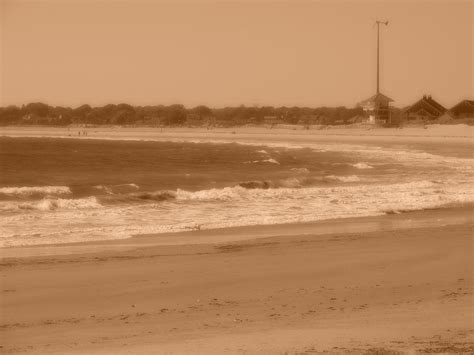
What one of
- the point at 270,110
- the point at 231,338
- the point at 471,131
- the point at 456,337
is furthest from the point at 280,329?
the point at 270,110

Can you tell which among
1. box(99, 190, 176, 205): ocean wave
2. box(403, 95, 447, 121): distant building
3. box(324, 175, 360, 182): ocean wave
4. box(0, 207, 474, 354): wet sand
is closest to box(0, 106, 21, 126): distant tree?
box(403, 95, 447, 121): distant building

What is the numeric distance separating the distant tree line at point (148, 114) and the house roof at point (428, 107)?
3306cm

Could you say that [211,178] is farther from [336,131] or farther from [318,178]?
[336,131]

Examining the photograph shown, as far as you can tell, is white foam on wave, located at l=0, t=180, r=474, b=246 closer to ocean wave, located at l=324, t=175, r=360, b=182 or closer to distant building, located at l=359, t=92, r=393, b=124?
ocean wave, located at l=324, t=175, r=360, b=182

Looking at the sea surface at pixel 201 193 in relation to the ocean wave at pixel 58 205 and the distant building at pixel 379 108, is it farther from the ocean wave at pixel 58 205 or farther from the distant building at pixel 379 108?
the distant building at pixel 379 108

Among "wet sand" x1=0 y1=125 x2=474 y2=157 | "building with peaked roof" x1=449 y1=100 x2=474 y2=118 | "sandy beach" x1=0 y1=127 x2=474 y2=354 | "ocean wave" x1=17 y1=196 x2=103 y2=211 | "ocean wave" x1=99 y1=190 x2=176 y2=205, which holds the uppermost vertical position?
"building with peaked roof" x1=449 y1=100 x2=474 y2=118

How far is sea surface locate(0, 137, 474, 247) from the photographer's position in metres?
17.4

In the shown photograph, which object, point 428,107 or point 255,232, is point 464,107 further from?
point 255,232

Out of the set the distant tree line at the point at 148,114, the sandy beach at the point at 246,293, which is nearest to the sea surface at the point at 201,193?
the sandy beach at the point at 246,293

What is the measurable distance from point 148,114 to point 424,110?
64181mm

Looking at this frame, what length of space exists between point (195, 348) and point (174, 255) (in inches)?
221

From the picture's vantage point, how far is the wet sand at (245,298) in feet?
25.8

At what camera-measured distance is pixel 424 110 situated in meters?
91.6

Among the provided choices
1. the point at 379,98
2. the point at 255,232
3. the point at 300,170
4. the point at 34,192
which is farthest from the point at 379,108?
the point at 255,232
